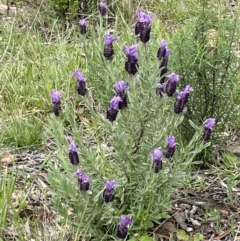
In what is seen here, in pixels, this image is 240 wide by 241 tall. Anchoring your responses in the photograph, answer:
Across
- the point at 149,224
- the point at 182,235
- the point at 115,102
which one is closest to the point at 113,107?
the point at 115,102

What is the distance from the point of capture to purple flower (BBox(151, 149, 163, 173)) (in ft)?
6.09

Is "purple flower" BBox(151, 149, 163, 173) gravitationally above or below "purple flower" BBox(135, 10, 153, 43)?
below

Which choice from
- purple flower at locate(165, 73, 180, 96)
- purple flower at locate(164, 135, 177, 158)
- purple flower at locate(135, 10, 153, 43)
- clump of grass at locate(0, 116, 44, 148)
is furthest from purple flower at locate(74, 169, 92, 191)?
clump of grass at locate(0, 116, 44, 148)

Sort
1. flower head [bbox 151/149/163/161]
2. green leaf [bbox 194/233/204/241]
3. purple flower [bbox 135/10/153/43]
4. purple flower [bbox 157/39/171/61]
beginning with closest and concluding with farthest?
1. flower head [bbox 151/149/163/161]
2. purple flower [bbox 135/10/153/43]
3. purple flower [bbox 157/39/171/61]
4. green leaf [bbox 194/233/204/241]

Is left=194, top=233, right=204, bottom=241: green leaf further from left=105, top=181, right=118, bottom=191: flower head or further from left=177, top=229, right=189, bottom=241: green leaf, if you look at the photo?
left=105, top=181, right=118, bottom=191: flower head

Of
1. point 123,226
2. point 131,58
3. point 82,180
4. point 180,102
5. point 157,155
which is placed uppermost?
point 131,58

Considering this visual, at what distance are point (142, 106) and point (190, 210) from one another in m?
0.58

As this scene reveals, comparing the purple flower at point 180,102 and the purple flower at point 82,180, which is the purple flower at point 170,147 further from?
the purple flower at point 82,180

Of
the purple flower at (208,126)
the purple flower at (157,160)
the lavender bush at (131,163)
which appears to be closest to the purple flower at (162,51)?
the lavender bush at (131,163)

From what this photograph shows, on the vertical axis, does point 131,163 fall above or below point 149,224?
above

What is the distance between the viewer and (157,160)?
1870 millimetres

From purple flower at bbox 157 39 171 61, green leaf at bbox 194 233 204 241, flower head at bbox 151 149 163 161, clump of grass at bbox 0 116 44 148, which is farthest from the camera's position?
clump of grass at bbox 0 116 44 148

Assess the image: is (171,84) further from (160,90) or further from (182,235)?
(182,235)

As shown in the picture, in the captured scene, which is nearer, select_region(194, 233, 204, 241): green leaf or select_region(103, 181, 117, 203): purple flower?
select_region(103, 181, 117, 203): purple flower
